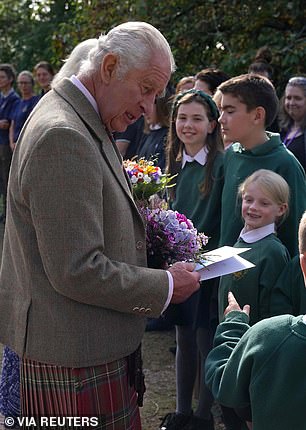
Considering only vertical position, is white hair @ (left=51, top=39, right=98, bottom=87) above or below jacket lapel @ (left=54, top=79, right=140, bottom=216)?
above

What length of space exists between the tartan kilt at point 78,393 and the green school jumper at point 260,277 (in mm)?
1078

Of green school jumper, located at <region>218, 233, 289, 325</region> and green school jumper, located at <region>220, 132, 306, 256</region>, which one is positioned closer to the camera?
green school jumper, located at <region>218, 233, 289, 325</region>

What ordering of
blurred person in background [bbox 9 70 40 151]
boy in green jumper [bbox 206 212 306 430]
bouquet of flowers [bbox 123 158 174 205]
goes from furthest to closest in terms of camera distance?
blurred person in background [bbox 9 70 40 151] < bouquet of flowers [bbox 123 158 174 205] < boy in green jumper [bbox 206 212 306 430]

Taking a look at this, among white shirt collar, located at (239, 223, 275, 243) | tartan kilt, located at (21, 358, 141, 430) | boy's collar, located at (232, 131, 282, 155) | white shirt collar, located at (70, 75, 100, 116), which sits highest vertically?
white shirt collar, located at (70, 75, 100, 116)

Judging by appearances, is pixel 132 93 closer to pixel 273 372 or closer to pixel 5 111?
pixel 273 372

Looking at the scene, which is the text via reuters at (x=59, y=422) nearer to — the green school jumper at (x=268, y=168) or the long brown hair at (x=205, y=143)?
the green school jumper at (x=268, y=168)

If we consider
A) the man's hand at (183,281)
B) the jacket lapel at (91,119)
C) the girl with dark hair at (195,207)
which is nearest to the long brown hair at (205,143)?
the girl with dark hair at (195,207)

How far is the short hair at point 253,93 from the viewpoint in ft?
13.8

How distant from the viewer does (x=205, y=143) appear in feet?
15.4

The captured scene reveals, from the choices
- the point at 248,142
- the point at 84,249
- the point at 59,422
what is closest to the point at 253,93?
the point at 248,142

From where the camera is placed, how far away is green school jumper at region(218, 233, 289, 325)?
3.59m

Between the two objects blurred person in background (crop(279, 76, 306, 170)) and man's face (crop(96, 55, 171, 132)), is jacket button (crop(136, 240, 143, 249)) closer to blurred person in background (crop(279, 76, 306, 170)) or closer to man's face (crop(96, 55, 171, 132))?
man's face (crop(96, 55, 171, 132))

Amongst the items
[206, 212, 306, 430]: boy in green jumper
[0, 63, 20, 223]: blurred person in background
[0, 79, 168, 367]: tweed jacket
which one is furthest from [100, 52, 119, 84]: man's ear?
[0, 63, 20, 223]: blurred person in background

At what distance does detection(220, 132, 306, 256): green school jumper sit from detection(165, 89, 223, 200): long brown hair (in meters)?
0.18
